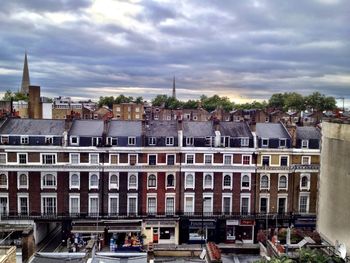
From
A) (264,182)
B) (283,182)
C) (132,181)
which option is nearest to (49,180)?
(132,181)

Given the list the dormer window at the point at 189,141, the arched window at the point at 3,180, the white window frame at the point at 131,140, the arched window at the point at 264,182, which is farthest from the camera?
the arched window at the point at 264,182

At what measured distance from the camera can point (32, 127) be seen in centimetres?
4381

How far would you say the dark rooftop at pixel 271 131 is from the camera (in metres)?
45.2

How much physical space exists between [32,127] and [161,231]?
18387mm

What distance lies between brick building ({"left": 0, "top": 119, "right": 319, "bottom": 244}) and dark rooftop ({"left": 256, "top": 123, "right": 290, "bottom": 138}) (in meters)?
0.22

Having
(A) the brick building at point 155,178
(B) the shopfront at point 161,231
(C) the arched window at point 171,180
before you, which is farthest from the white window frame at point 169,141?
(B) the shopfront at point 161,231

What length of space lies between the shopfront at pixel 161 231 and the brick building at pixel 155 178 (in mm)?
109

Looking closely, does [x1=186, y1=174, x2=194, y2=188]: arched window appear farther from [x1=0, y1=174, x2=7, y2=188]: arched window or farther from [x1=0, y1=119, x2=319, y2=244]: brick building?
[x1=0, y1=174, x2=7, y2=188]: arched window

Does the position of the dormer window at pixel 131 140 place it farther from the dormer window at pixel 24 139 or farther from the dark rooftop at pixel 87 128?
the dormer window at pixel 24 139

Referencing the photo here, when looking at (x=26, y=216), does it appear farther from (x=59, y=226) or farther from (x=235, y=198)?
(x=235, y=198)

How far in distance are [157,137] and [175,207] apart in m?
8.05

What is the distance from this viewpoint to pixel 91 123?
149ft

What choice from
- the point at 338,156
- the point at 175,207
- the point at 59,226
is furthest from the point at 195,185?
the point at 338,156

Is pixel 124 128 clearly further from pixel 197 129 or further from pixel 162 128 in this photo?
pixel 197 129
